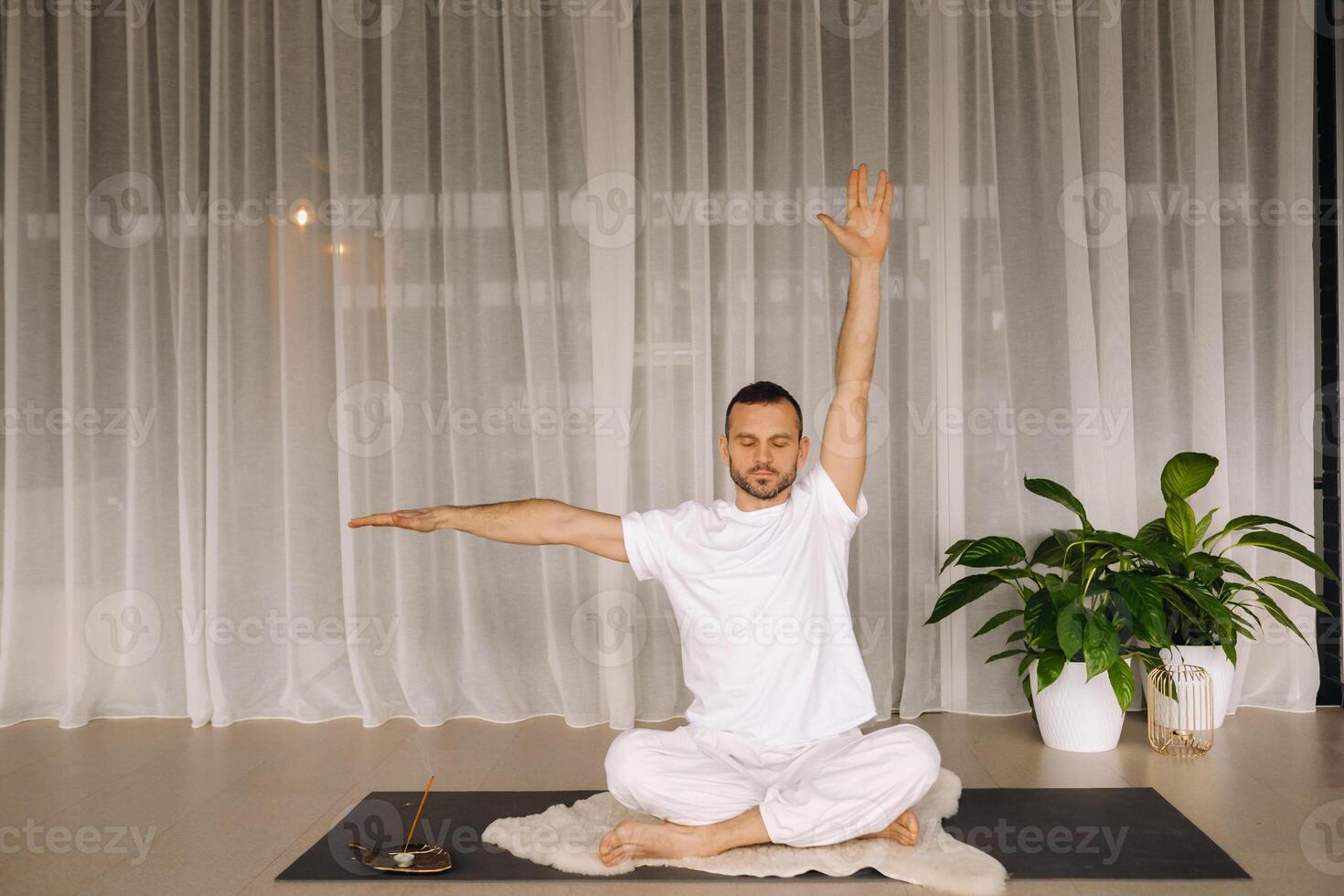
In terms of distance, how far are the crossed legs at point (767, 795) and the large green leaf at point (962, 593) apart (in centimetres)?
100

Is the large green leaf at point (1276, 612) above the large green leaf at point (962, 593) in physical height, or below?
below

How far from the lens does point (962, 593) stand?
11.2 ft

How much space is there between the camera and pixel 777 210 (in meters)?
3.88

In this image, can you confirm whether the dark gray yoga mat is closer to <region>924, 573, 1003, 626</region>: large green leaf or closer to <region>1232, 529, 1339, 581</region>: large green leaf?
<region>924, 573, 1003, 626</region>: large green leaf

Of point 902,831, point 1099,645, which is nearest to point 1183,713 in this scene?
point 1099,645

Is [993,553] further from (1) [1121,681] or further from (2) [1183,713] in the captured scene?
(2) [1183,713]

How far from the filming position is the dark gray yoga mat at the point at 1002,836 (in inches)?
93.7

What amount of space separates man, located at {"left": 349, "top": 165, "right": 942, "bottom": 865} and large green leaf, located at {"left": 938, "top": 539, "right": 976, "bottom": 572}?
0.99 metres

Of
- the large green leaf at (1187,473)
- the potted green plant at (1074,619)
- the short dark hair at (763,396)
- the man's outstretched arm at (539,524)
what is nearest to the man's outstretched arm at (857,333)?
the short dark hair at (763,396)

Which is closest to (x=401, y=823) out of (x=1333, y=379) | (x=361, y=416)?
(x=361, y=416)

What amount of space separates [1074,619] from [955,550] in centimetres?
49

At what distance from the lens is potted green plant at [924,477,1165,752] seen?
316 cm

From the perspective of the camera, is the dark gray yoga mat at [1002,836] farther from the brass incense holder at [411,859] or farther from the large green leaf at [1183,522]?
the large green leaf at [1183,522]

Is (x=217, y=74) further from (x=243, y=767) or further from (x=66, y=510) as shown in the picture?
(x=243, y=767)
